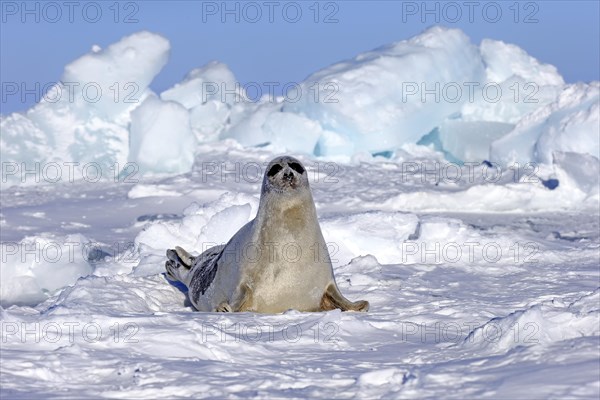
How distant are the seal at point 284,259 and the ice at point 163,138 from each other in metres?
6.63

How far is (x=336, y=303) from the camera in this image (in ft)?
14.4

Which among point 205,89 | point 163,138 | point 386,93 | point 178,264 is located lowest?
point 178,264

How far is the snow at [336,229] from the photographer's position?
296 centimetres

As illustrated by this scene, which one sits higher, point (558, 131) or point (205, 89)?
point (205, 89)

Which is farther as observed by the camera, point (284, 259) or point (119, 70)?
point (119, 70)

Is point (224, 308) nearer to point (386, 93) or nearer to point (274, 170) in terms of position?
point (274, 170)

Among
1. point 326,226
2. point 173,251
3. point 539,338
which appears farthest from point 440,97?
point 539,338

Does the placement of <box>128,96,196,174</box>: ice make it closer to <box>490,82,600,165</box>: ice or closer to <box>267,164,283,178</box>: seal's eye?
<box>490,82,600,165</box>: ice

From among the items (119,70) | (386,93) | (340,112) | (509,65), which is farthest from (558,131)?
(119,70)

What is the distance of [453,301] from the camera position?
4672 mm

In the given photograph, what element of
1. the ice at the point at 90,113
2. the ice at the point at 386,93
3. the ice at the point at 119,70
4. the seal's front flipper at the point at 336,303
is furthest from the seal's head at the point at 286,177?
the ice at the point at 119,70

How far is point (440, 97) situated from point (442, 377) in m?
9.66

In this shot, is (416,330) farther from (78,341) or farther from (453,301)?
(78,341)

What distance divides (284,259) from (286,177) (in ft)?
1.22
